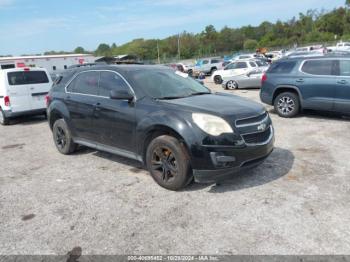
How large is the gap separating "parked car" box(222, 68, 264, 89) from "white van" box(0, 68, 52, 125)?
10034 millimetres

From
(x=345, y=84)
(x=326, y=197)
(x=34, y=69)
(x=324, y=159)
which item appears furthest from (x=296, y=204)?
(x=34, y=69)

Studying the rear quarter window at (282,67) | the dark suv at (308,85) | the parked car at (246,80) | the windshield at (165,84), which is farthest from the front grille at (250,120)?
the parked car at (246,80)

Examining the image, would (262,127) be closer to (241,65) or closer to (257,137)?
(257,137)

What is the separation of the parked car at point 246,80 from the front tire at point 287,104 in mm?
7569

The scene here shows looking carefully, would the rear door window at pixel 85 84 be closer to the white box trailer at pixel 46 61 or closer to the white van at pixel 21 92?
the white van at pixel 21 92

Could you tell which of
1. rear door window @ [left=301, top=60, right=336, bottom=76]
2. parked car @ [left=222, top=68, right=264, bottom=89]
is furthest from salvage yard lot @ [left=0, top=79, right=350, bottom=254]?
parked car @ [left=222, top=68, right=264, bottom=89]

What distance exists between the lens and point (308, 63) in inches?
361

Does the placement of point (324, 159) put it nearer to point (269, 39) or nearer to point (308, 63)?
point (308, 63)

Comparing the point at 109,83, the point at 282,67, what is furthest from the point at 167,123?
the point at 282,67

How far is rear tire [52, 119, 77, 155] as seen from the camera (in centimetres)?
661

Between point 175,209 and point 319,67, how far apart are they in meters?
6.59

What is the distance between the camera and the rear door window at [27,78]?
412 inches

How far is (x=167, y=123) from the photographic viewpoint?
15.0ft

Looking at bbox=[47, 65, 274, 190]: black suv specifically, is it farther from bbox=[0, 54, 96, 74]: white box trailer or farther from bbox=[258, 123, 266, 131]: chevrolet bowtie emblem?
bbox=[0, 54, 96, 74]: white box trailer
